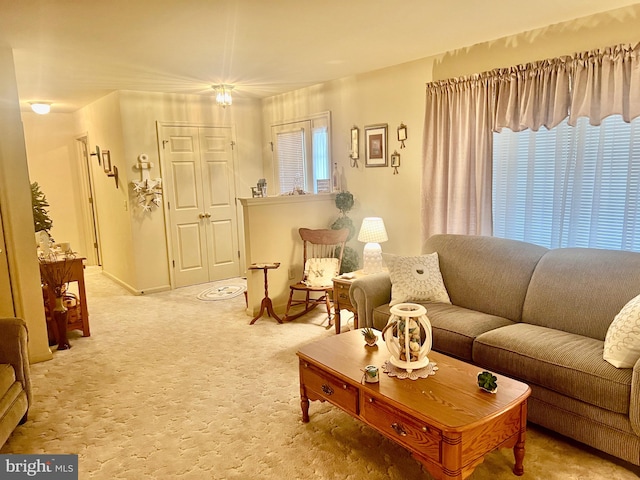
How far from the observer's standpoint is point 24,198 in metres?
3.44

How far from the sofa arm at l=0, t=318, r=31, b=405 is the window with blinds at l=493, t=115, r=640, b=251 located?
3406 millimetres

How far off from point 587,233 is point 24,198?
165 inches

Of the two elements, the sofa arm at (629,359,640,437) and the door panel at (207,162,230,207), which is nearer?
the sofa arm at (629,359,640,437)

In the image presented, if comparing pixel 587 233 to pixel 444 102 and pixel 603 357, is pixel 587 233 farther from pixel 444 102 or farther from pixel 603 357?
pixel 444 102

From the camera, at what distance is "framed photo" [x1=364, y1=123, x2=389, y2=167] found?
14.5ft

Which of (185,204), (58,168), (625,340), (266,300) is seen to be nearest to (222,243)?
(185,204)

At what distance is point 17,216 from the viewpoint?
11.2 feet

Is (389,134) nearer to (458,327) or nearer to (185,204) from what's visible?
(458,327)

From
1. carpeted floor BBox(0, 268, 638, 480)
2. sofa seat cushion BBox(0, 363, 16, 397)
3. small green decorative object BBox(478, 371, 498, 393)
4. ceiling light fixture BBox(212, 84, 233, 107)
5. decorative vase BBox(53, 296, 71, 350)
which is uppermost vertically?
ceiling light fixture BBox(212, 84, 233, 107)

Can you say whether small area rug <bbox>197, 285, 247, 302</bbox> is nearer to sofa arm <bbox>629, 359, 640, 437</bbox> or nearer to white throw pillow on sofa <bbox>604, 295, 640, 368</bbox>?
white throw pillow on sofa <bbox>604, 295, 640, 368</bbox>

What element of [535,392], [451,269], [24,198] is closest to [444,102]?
[451,269]

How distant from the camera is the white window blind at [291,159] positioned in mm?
5609

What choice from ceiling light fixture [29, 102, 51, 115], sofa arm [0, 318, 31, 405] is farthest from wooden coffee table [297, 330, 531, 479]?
ceiling light fixture [29, 102, 51, 115]

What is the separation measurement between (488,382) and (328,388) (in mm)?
804
